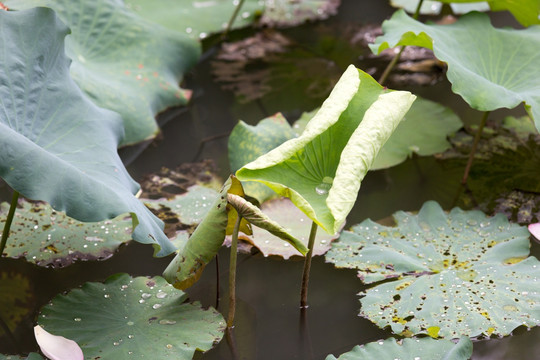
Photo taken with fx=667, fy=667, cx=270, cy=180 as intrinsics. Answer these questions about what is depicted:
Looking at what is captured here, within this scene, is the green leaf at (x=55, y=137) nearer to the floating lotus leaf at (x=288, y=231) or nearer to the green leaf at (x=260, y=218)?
the green leaf at (x=260, y=218)

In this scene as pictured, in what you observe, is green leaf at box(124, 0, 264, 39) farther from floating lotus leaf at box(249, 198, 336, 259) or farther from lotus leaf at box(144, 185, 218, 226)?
floating lotus leaf at box(249, 198, 336, 259)

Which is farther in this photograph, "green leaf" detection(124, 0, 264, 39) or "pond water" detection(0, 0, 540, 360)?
"green leaf" detection(124, 0, 264, 39)

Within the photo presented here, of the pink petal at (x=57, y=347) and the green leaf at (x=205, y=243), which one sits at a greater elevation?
the green leaf at (x=205, y=243)

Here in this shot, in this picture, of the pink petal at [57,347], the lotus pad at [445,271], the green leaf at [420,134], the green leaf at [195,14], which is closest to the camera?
the pink petal at [57,347]

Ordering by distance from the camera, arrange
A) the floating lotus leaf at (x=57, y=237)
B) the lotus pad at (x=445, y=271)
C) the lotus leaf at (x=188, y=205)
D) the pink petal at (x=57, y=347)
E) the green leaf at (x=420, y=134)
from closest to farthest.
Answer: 1. the pink petal at (x=57, y=347)
2. the lotus pad at (x=445, y=271)
3. the floating lotus leaf at (x=57, y=237)
4. the lotus leaf at (x=188, y=205)
5. the green leaf at (x=420, y=134)

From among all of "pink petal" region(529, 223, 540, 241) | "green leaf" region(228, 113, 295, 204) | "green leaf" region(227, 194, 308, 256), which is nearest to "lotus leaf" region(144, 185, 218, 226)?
"green leaf" region(228, 113, 295, 204)

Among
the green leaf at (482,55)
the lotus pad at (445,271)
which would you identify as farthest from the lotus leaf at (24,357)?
the green leaf at (482,55)

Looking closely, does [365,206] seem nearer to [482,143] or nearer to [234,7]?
[482,143]
